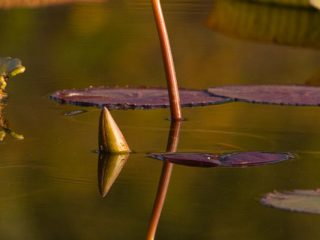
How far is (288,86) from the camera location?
3867mm

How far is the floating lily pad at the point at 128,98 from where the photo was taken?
3.60m

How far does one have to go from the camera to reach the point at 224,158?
281cm

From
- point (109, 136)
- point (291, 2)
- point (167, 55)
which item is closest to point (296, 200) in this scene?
point (109, 136)

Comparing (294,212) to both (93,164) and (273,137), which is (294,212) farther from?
(273,137)

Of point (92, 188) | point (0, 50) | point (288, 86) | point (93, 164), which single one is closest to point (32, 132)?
point (93, 164)

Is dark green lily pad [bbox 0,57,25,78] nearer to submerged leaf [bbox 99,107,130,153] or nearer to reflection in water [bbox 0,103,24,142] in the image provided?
reflection in water [bbox 0,103,24,142]

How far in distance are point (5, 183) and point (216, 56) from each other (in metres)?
2.51

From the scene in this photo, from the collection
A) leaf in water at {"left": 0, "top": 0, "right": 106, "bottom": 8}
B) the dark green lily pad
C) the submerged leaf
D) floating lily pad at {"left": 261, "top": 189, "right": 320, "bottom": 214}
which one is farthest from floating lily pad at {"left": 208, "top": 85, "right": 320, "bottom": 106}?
leaf in water at {"left": 0, "top": 0, "right": 106, "bottom": 8}

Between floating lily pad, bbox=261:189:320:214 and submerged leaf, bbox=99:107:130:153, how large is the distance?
1.76ft

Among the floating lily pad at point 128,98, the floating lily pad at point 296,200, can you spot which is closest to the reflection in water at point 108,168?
the floating lily pad at point 296,200

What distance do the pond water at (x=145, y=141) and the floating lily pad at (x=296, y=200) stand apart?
2 cm

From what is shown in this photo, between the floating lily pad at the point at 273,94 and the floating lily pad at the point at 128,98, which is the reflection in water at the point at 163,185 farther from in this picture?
the floating lily pad at the point at 273,94

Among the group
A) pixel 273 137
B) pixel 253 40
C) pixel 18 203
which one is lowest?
pixel 18 203

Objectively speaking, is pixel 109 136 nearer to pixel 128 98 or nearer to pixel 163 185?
pixel 163 185
